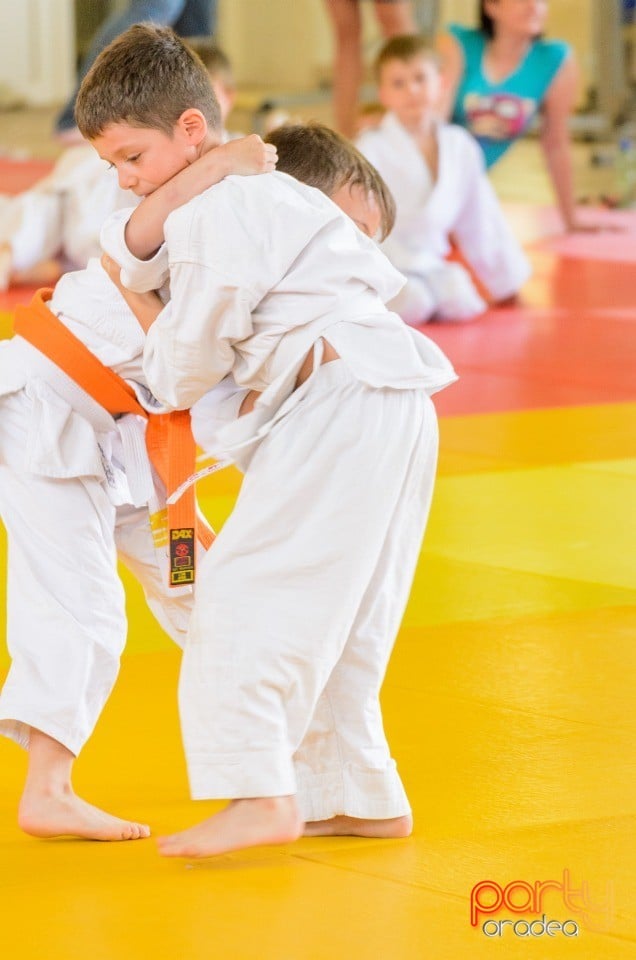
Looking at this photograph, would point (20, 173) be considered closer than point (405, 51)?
No

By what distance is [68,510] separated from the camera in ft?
7.49

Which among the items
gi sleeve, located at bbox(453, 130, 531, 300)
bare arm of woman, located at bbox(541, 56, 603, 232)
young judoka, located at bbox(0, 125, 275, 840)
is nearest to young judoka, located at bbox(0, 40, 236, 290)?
gi sleeve, located at bbox(453, 130, 531, 300)

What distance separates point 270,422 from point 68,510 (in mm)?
381

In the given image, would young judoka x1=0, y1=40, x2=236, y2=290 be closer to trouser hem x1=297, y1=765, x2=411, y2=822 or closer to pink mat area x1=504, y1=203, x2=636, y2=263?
pink mat area x1=504, y1=203, x2=636, y2=263

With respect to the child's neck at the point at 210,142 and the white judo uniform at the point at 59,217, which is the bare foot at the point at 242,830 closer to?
the child's neck at the point at 210,142

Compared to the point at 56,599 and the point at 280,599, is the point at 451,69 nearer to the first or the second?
the point at 56,599

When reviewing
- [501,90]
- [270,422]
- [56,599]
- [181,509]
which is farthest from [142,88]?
[501,90]

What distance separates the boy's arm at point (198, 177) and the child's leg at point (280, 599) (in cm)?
28

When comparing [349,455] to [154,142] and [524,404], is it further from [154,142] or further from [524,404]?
[524,404]

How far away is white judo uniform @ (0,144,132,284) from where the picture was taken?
6.40 meters

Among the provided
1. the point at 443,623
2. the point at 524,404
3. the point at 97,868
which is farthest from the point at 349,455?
the point at 524,404

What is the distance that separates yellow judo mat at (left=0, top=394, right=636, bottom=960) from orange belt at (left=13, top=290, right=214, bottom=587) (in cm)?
36

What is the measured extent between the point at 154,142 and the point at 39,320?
38 cm

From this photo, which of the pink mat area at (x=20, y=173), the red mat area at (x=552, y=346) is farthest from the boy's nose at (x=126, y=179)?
the pink mat area at (x=20, y=173)
